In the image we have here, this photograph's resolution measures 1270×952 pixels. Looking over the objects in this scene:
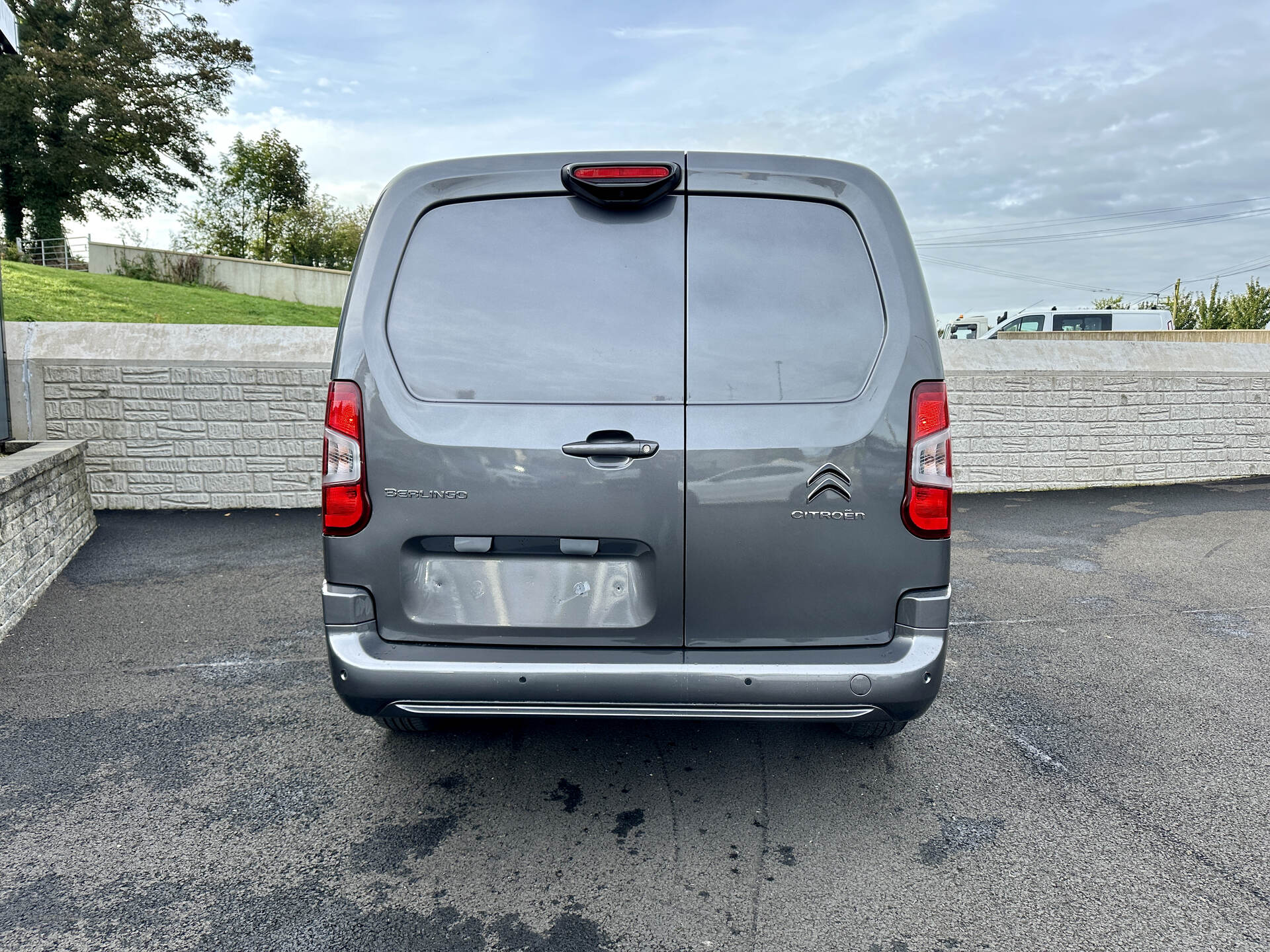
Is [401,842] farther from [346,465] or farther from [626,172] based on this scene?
[626,172]

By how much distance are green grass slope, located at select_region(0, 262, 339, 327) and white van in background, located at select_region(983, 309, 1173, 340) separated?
53.8ft

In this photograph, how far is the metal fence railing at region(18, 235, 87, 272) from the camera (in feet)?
90.5

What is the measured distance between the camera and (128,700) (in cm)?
360

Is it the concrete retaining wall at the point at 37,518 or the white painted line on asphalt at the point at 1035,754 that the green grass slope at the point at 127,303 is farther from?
the white painted line on asphalt at the point at 1035,754

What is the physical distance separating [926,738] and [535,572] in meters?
1.89

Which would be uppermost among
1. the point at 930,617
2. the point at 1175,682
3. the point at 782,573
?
the point at 782,573

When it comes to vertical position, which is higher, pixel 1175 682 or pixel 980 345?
pixel 980 345

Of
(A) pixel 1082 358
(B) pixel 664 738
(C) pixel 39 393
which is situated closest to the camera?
Answer: (B) pixel 664 738

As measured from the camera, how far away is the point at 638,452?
2.20 meters

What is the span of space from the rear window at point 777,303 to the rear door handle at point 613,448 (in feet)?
0.59

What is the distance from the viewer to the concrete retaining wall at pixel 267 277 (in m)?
24.9

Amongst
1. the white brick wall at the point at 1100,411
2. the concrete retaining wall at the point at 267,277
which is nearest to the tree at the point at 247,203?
the concrete retaining wall at the point at 267,277

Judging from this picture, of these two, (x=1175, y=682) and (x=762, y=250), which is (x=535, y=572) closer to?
(x=762, y=250)

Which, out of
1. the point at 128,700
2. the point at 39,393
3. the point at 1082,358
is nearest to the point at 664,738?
the point at 128,700
